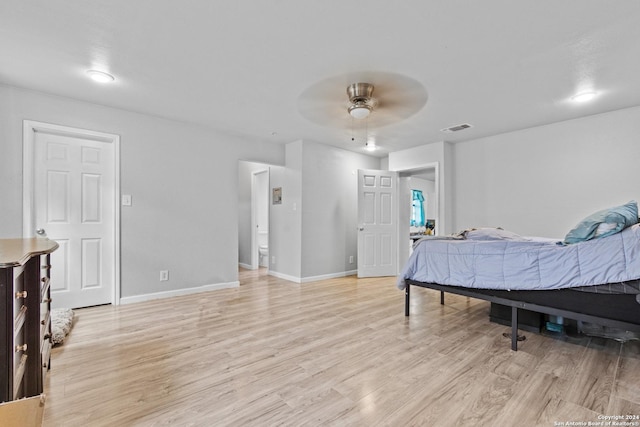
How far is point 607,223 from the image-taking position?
205 centimetres

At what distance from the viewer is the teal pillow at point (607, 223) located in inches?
79.4

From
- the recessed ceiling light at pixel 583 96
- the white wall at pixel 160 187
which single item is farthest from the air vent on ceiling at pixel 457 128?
the white wall at pixel 160 187

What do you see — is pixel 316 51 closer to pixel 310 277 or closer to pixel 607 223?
pixel 607 223

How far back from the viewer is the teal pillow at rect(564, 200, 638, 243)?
6.61ft

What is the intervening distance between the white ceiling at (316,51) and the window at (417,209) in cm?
392

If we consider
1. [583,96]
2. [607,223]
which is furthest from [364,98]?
[583,96]

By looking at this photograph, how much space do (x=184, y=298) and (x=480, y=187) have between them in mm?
4607

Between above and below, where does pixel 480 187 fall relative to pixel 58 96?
below

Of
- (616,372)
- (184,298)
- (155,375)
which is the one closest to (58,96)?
(184,298)

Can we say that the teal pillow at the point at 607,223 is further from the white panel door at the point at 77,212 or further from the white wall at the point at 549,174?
the white panel door at the point at 77,212

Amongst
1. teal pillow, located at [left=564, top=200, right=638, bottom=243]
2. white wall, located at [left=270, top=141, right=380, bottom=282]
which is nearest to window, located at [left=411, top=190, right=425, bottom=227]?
white wall, located at [left=270, top=141, right=380, bottom=282]

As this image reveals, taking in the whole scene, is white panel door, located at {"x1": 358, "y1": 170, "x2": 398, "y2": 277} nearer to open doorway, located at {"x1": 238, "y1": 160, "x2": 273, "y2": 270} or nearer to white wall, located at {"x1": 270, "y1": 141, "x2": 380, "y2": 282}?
white wall, located at {"x1": 270, "y1": 141, "x2": 380, "y2": 282}

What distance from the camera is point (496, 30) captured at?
2.04 meters

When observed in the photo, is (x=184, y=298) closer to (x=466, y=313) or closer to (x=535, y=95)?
(x=466, y=313)
